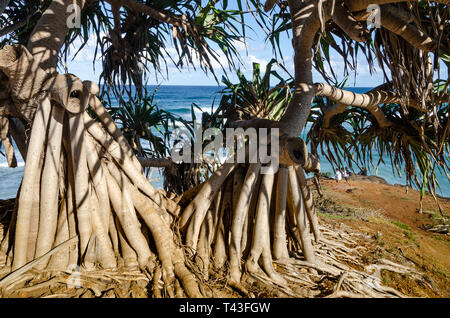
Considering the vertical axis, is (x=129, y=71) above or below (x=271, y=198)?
above

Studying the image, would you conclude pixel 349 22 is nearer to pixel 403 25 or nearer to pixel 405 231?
pixel 403 25

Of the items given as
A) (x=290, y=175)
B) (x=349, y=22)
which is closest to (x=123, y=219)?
(x=290, y=175)

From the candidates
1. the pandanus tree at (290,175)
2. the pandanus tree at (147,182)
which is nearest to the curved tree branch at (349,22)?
the pandanus tree at (147,182)

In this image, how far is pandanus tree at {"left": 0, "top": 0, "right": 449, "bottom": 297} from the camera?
164cm

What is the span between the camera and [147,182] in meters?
2.05

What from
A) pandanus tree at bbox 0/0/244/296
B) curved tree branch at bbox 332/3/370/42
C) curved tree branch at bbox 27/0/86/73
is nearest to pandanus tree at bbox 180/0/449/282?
curved tree branch at bbox 332/3/370/42

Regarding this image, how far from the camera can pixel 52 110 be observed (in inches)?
67.4

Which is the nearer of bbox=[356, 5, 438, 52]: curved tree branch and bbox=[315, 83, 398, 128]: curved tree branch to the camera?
bbox=[356, 5, 438, 52]: curved tree branch

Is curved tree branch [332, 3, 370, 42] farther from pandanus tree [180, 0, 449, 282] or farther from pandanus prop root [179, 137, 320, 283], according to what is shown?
pandanus prop root [179, 137, 320, 283]

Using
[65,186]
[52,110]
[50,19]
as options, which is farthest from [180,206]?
[50,19]

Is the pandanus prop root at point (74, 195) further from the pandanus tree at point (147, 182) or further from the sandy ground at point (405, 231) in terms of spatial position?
the sandy ground at point (405, 231)
